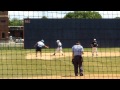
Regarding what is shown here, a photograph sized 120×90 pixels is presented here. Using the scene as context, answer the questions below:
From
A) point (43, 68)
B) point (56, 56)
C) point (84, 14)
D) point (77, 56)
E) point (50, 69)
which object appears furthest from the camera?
point (56, 56)

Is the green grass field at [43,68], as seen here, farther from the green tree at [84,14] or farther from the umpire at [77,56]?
the green tree at [84,14]

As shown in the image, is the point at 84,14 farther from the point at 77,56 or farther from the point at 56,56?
the point at 56,56

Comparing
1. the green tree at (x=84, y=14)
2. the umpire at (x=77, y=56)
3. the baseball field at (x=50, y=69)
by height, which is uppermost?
the green tree at (x=84, y=14)

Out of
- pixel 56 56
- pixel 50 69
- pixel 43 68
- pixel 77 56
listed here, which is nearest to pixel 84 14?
pixel 77 56

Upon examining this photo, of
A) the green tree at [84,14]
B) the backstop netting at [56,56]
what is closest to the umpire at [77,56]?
the backstop netting at [56,56]

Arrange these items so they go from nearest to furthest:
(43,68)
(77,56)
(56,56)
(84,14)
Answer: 1. (84,14)
2. (77,56)
3. (43,68)
4. (56,56)

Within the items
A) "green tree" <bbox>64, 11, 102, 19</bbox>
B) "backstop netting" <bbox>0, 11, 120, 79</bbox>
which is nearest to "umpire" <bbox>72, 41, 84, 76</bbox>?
"backstop netting" <bbox>0, 11, 120, 79</bbox>

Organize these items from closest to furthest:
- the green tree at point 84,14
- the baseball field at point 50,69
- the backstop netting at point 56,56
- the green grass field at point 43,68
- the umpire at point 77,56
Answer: the green tree at point 84,14 < the backstop netting at point 56,56 < the baseball field at point 50,69 < the green grass field at point 43,68 < the umpire at point 77,56

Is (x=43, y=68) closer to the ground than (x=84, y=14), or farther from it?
closer to the ground

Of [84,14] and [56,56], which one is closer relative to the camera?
[84,14]

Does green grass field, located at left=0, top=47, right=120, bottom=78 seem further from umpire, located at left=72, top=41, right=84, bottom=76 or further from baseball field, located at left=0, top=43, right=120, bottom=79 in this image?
umpire, located at left=72, top=41, right=84, bottom=76
